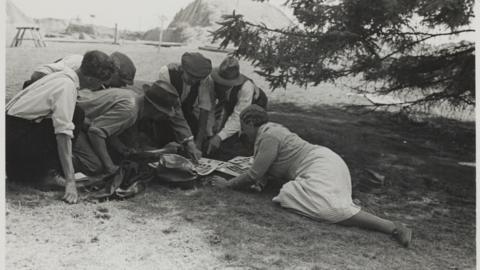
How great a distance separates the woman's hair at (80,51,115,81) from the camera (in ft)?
12.5

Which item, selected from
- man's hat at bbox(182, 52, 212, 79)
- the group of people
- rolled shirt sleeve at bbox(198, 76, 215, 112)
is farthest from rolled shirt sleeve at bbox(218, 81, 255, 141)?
man's hat at bbox(182, 52, 212, 79)

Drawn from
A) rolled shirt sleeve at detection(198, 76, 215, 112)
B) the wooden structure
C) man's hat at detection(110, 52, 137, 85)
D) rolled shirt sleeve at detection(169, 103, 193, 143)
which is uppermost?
man's hat at detection(110, 52, 137, 85)

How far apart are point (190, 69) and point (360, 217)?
2307mm

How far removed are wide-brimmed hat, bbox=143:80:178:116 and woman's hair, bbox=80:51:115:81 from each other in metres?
0.88

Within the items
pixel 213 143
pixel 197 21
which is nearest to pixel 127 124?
pixel 213 143

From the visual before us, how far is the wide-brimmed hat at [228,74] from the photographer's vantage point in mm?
5406

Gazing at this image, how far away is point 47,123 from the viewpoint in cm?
388

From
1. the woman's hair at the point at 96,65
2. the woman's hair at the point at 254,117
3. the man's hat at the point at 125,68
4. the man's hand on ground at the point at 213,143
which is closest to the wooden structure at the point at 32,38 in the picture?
the man's hat at the point at 125,68

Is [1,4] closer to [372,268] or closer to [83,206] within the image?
[83,206]

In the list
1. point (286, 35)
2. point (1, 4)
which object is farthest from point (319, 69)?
point (1, 4)

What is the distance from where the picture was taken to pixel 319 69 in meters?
6.08

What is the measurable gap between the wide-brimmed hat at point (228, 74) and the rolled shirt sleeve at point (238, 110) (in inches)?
4.1

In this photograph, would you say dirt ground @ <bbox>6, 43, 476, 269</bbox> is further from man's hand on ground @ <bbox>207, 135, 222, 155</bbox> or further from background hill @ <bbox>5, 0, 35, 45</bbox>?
background hill @ <bbox>5, 0, 35, 45</bbox>

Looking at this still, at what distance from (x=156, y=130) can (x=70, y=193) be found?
1.63 meters
